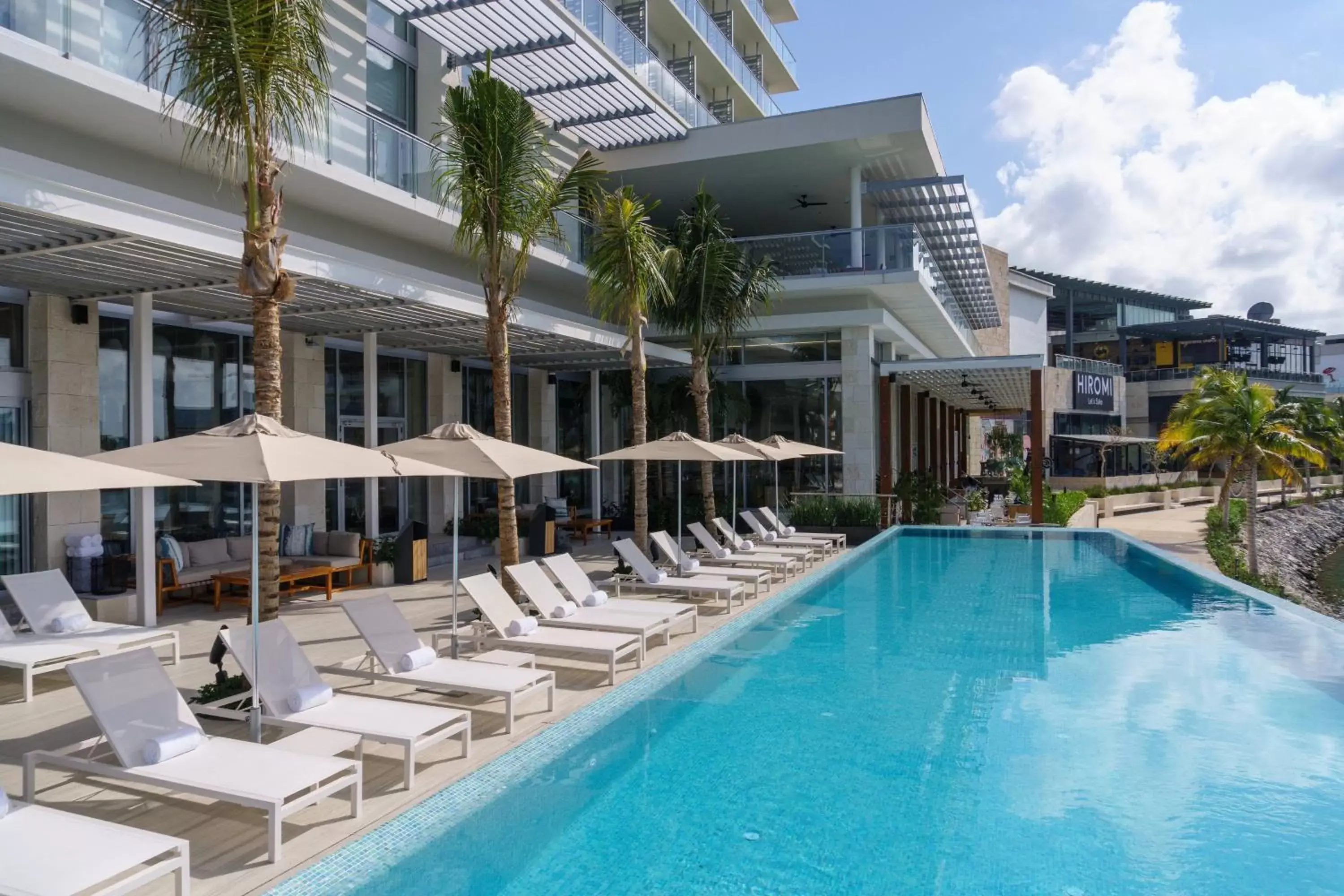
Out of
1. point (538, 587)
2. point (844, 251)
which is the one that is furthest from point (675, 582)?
point (844, 251)

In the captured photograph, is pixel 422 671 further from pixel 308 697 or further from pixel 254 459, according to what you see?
pixel 254 459

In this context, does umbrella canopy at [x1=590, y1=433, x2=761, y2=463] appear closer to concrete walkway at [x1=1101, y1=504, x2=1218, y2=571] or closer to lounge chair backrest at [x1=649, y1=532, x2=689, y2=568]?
lounge chair backrest at [x1=649, y1=532, x2=689, y2=568]

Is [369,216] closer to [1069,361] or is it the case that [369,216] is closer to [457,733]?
[457,733]

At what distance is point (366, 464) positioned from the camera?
21.5ft

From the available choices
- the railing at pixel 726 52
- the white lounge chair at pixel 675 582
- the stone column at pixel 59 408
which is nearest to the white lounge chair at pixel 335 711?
the white lounge chair at pixel 675 582

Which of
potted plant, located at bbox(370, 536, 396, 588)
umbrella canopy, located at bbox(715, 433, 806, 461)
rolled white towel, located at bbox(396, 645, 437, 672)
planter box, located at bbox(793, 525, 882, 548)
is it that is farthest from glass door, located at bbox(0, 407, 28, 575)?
planter box, located at bbox(793, 525, 882, 548)

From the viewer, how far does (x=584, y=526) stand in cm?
1953

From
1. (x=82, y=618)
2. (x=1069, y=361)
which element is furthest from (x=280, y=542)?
(x=1069, y=361)

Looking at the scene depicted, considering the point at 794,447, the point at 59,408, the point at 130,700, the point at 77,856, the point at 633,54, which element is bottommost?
the point at 77,856

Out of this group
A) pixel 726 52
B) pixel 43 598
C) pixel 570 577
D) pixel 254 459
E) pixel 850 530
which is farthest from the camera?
pixel 726 52

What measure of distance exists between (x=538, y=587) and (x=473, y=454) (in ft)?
5.75

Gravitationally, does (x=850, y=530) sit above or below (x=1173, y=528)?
above

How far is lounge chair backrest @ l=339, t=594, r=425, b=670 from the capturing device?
7.04m

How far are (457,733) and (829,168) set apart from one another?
1814 centimetres
